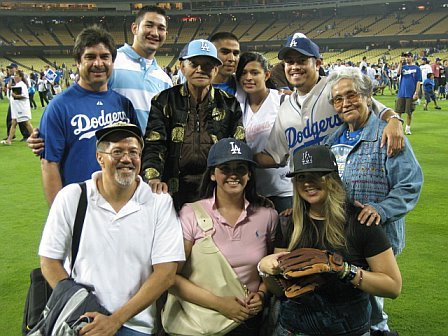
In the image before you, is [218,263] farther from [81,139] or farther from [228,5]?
[228,5]

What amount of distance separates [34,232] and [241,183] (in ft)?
14.0

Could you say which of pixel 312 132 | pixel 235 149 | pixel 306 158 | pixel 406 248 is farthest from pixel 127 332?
pixel 406 248

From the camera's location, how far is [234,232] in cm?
316

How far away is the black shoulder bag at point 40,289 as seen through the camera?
9.57ft

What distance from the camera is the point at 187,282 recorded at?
10.1 feet

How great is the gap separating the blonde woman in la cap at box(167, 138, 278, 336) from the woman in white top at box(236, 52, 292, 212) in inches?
33.6

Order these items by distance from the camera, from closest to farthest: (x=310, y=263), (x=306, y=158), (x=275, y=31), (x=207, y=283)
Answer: (x=310, y=263) → (x=306, y=158) → (x=207, y=283) → (x=275, y=31)

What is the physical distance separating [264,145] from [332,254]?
5.43ft

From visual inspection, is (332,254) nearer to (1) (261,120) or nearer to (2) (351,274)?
(2) (351,274)

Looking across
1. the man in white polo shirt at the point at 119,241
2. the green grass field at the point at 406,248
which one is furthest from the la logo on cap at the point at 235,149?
the green grass field at the point at 406,248

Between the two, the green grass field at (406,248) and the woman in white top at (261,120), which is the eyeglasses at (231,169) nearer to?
the woman in white top at (261,120)

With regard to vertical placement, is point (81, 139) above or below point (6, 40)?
below

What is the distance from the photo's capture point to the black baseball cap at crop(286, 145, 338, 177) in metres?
2.82

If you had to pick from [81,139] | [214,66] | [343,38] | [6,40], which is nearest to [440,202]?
[214,66]
